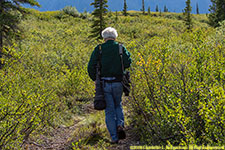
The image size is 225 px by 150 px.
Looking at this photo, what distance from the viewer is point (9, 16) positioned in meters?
11.6

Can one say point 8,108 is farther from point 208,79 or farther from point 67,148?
point 208,79

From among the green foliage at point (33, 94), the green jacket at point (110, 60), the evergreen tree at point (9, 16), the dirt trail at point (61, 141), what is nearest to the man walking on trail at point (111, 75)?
the green jacket at point (110, 60)

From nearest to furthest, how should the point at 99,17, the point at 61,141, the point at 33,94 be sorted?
1. the point at 33,94
2. the point at 61,141
3. the point at 99,17

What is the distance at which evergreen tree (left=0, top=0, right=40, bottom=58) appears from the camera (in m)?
11.5

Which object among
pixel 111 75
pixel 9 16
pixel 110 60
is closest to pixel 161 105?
pixel 111 75

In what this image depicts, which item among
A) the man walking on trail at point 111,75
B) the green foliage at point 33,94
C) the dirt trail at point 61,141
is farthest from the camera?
the dirt trail at point 61,141

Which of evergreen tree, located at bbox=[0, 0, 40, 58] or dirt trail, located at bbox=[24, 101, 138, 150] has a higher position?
evergreen tree, located at bbox=[0, 0, 40, 58]

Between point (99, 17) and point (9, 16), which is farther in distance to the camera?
point (99, 17)

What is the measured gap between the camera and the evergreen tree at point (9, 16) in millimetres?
11469

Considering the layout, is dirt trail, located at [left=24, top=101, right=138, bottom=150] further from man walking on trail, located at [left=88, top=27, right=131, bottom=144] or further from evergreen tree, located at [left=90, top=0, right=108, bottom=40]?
evergreen tree, located at [left=90, top=0, right=108, bottom=40]

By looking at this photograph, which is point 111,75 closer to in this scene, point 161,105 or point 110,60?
point 110,60

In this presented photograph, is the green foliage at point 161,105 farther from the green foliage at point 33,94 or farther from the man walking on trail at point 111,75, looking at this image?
the man walking on trail at point 111,75

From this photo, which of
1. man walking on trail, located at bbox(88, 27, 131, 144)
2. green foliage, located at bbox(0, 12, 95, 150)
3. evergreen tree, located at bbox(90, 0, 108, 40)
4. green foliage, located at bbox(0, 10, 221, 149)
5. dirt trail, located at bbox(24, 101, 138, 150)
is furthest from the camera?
evergreen tree, located at bbox(90, 0, 108, 40)

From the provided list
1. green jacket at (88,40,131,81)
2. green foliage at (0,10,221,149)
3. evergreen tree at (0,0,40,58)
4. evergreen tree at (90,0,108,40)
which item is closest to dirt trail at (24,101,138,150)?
green foliage at (0,10,221,149)
